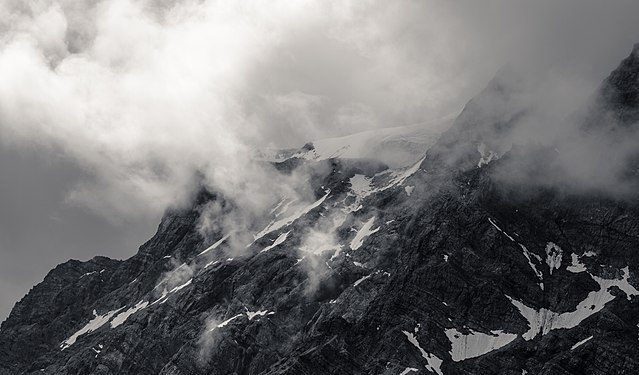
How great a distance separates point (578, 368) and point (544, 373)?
7694mm

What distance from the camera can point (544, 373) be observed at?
7864 inches

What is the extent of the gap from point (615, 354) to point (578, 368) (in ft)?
29.0

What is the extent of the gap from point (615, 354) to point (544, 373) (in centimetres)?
1642

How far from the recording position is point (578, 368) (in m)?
198

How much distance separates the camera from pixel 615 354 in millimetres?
196875
